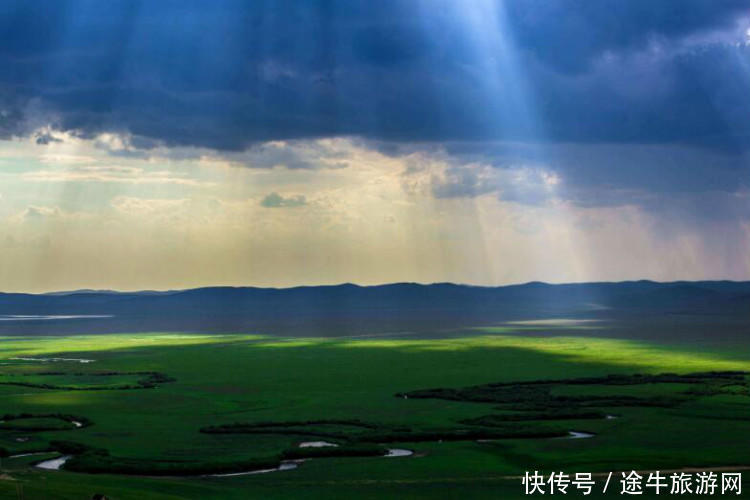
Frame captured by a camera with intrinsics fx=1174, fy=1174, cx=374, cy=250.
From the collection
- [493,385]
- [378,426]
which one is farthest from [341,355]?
[378,426]

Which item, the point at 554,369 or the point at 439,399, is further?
the point at 554,369

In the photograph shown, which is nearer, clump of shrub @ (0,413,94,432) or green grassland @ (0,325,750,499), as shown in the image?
green grassland @ (0,325,750,499)

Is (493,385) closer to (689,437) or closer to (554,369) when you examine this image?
(554,369)

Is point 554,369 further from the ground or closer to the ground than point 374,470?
further from the ground

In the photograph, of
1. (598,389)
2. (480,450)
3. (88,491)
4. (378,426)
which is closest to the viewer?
(88,491)

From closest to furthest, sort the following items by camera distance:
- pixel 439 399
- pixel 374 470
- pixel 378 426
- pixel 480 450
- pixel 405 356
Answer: pixel 374 470
pixel 480 450
pixel 378 426
pixel 439 399
pixel 405 356

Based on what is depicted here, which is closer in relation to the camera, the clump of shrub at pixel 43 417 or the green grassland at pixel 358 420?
the green grassland at pixel 358 420

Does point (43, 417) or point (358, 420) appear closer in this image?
point (358, 420)
